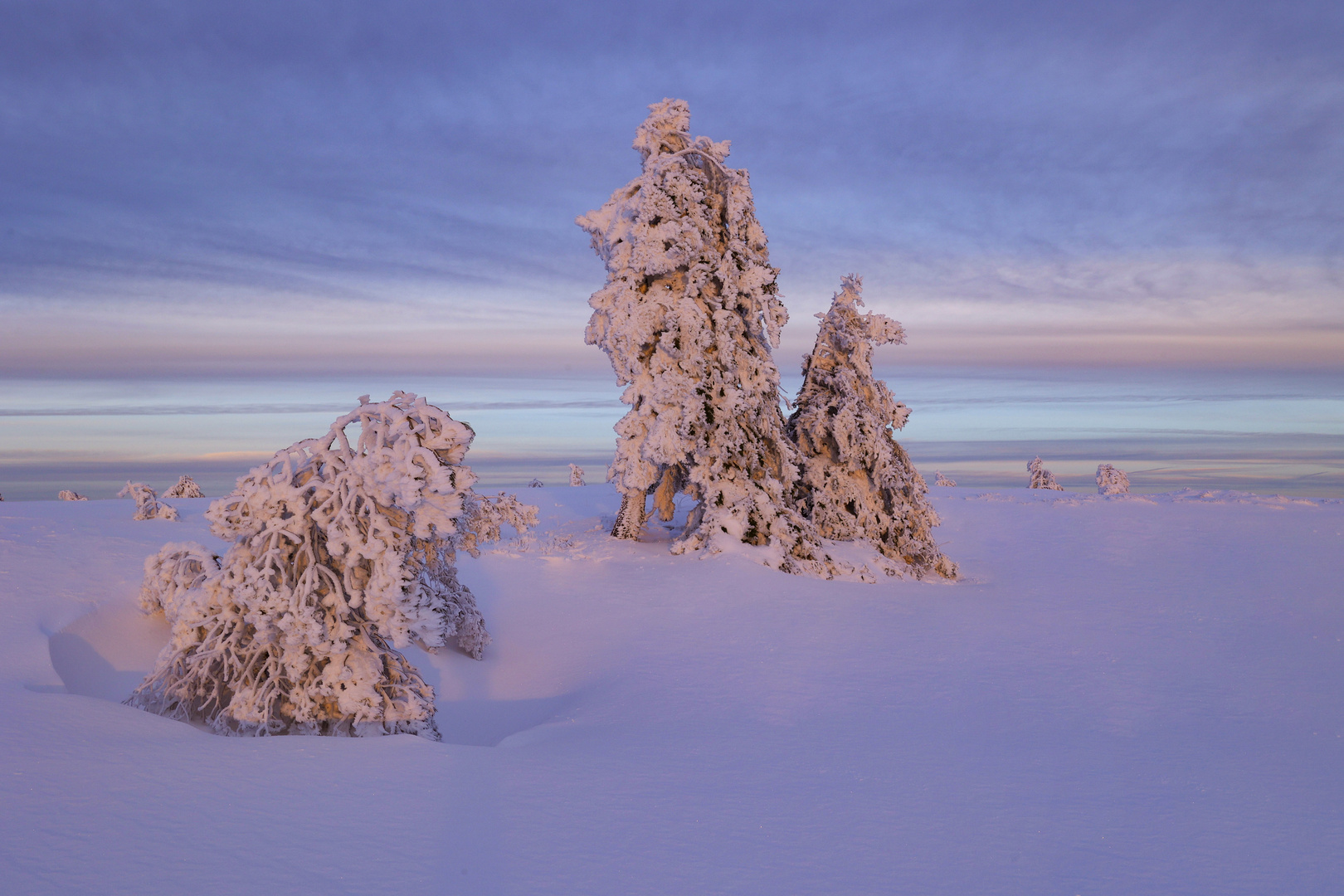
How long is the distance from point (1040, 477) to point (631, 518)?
28976 millimetres

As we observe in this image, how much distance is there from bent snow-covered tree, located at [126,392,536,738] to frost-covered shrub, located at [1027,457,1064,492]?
126ft

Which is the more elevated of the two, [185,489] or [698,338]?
[698,338]

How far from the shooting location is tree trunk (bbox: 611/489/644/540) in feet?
66.5

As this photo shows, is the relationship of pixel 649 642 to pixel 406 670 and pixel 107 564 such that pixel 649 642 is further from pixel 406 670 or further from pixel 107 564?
pixel 107 564

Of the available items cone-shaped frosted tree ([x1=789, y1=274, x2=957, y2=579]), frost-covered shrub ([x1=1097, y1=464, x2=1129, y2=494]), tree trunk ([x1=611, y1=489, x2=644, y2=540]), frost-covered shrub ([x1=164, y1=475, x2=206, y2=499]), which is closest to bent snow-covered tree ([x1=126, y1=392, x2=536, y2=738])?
tree trunk ([x1=611, y1=489, x2=644, y2=540])

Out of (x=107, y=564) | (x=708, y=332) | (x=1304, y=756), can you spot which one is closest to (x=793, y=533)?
(x=708, y=332)

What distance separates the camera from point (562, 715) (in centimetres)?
1071

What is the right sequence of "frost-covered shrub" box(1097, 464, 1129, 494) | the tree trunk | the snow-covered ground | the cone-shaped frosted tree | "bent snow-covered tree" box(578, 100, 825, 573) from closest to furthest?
1. the snow-covered ground
2. "bent snow-covered tree" box(578, 100, 825, 573)
3. the tree trunk
4. the cone-shaped frosted tree
5. "frost-covered shrub" box(1097, 464, 1129, 494)

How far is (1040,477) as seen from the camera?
41.8m

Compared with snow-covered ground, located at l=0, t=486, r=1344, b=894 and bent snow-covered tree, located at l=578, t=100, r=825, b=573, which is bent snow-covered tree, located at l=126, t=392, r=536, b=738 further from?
Answer: bent snow-covered tree, located at l=578, t=100, r=825, b=573

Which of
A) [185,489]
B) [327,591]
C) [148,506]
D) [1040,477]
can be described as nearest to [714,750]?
[327,591]

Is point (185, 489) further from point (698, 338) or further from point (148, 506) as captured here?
point (698, 338)

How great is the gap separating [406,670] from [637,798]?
364 centimetres

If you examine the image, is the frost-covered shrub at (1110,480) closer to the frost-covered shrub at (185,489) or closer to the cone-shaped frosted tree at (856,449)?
the cone-shaped frosted tree at (856,449)
